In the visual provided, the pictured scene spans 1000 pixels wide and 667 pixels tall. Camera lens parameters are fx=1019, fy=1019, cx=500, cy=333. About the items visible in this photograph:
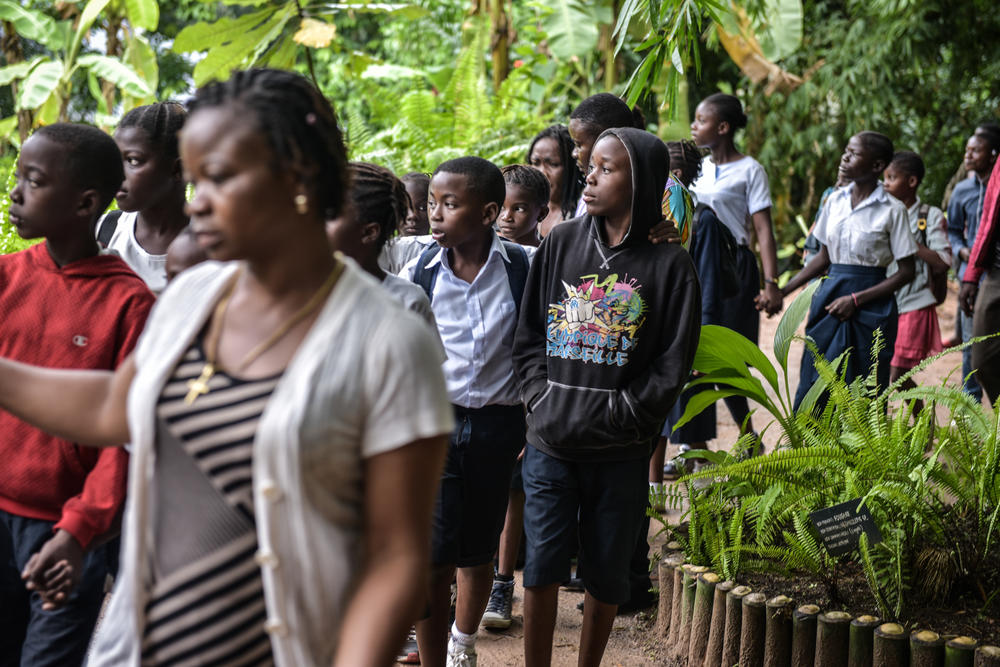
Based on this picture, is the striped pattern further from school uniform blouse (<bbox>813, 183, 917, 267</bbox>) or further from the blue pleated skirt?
school uniform blouse (<bbox>813, 183, 917, 267</bbox>)

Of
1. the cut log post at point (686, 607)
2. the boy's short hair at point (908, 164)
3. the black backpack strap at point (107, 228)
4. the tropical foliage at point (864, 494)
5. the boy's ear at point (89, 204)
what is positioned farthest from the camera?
the boy's short hair at point (908, 164)

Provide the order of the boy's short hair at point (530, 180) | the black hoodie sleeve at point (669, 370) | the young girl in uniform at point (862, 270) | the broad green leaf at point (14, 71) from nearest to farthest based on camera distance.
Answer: the black hoodie sleeve at point (669, 370), the boy's short hair at point (530, 180), the young girl in uniform at point (862, 270), the broad green leaf at point (14, 71)

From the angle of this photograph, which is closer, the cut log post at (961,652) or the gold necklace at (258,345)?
the gold necklace at (258,345)

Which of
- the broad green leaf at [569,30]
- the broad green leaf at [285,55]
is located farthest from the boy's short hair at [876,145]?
the broad green leaf at [285,55]

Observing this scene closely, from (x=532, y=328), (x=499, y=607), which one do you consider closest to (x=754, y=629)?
(x=499, y=607)

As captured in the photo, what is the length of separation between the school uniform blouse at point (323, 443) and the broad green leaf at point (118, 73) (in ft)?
27.5

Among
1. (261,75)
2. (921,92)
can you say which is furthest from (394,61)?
(261,75)

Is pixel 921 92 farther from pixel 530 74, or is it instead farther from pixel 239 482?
pixel 239 482

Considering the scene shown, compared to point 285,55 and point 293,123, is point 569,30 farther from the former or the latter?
point 293,123

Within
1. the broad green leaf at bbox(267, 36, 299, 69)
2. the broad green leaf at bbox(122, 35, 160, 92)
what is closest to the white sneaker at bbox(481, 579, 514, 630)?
the broad green leaf at bbox(267, 36, 299, 69)

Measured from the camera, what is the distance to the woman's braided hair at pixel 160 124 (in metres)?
3.36

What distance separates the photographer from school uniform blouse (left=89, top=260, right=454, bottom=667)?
1.61 m

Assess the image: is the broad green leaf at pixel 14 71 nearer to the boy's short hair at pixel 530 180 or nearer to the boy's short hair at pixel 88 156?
the boy's short hair at pixel 530 180

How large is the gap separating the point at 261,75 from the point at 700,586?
2.85 metres
